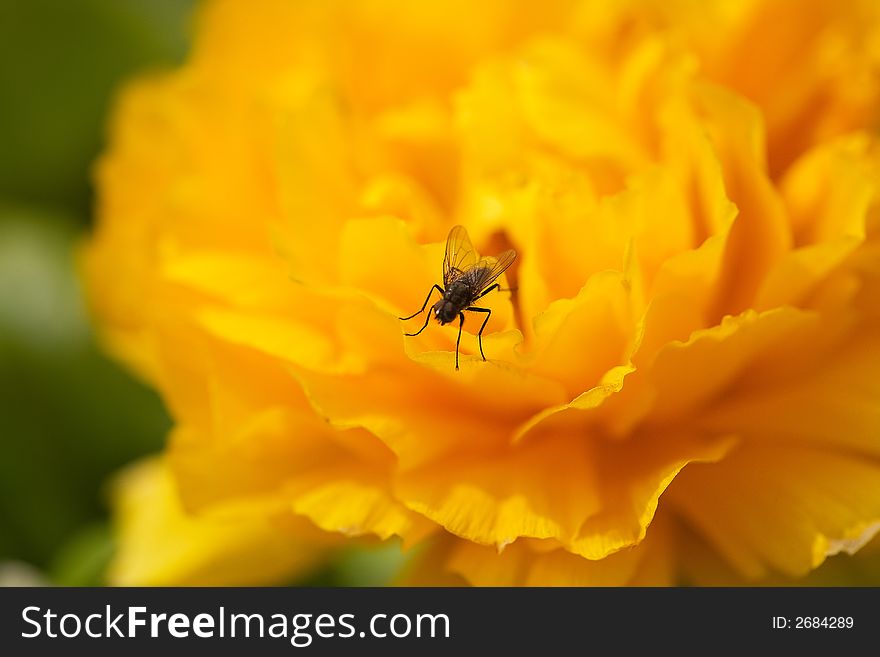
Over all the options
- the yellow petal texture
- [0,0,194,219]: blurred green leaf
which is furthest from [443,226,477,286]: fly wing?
[0,0,194,219]: blurred green leaf

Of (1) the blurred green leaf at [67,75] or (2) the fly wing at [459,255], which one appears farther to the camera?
(1) the blurred green leaf at [67,75]

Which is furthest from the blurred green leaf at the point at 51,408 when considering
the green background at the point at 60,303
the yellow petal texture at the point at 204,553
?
the yellow petal texture at the point at 204,553

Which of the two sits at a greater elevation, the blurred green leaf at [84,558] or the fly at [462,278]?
the fly at [462,278]

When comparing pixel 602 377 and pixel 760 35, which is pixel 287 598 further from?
pixel 760 35

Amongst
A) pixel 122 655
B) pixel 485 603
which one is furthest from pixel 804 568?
pixel 122 655

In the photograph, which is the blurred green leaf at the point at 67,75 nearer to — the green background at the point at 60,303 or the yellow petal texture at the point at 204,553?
the green background at the point at 60,303

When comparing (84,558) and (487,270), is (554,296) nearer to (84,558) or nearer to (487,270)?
(487,270)

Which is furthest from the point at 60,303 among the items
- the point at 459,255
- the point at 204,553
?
the point at 459,255
